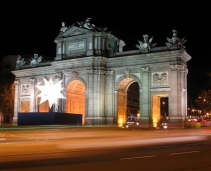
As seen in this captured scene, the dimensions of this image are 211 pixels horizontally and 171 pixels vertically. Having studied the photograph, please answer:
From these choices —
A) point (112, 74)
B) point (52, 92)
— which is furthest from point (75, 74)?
point (52, 92)

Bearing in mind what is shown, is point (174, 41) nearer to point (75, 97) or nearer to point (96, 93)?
point (96, 93)

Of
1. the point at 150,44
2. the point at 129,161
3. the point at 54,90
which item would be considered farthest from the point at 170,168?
the point at 150,44

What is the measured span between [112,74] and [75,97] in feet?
32.1

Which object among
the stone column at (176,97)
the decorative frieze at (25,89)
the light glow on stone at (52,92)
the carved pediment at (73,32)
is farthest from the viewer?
the decorative frieze at (25,89)

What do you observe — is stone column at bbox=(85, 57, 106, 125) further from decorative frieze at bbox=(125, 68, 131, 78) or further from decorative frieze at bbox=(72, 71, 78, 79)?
decorative frieze at bbox=(125, 68, 131, 78)

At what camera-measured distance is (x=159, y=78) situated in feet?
174

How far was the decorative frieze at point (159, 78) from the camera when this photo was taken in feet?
172

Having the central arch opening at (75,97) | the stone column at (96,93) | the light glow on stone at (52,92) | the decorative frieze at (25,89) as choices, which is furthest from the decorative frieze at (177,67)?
the decorative frieze at (25,89)

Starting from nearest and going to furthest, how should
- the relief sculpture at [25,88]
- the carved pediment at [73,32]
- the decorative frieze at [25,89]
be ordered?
the carved pediment at [73,32]
the decorative frieze at [25,89]
the relief sculpture at [25,88]

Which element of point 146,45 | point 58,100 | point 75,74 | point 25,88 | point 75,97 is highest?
point 146,45

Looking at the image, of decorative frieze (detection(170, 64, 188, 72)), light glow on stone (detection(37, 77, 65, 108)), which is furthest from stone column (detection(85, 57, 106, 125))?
decorative frieze (detection(170, 64, 188, 72))

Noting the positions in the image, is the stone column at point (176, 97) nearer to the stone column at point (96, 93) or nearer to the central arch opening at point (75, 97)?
the stone column at point (96, 93)

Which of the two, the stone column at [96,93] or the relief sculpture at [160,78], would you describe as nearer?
the relief sculpture at [160,78]

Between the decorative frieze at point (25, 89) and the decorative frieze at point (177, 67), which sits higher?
the decorative frieze at point (177, 67)
